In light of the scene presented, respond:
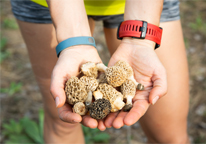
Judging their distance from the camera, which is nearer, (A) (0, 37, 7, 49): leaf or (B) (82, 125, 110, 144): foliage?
(B) (82, 125, 110, 144): foliage

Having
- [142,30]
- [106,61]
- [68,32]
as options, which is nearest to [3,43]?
[106,61]

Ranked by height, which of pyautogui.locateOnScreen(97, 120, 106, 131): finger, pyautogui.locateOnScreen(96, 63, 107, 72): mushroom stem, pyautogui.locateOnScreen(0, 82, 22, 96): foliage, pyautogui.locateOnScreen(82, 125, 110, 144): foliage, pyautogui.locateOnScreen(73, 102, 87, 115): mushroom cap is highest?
pyautogui.locateOnScreen(96, 63, 107, 72): mushroom stem

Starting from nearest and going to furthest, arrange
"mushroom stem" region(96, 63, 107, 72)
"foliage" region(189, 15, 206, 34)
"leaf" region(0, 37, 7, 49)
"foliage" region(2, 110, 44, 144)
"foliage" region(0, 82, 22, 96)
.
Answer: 1. "mushroom stem" region(96, 63, 107, 72)
2. "foliage" region(2, 110, 44, 144)
3. "foliage" region(0, 82, 22, 96)
4. "leaf" region(0, 37, 7, 49)
5. "foliage" region(189, 15, 206, 34)

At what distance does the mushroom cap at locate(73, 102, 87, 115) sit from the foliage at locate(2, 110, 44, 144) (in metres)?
1.29

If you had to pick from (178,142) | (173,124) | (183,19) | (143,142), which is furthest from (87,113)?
(183,19)

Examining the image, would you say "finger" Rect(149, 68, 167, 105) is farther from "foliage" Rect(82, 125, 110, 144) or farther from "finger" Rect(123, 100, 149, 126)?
"foliage" Rect(82, 125, 110, 144)

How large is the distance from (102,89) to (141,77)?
24 centimetres

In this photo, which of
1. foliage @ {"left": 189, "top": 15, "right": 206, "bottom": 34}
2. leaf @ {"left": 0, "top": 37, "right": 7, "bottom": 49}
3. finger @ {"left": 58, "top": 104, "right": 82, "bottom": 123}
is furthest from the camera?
foliage @ {"left": 189, "top": 15, "right": 206, "bottom": 34}

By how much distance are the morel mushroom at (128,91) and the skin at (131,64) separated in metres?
0.03

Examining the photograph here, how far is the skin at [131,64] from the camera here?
1.13 meters

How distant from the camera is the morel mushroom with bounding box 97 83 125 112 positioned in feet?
4.08

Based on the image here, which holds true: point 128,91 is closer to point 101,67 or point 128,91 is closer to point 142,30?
point 101,67

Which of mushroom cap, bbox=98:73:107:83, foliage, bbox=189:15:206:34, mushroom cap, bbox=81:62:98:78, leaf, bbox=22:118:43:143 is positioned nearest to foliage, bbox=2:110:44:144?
leaf, bbox=22:118:43:143

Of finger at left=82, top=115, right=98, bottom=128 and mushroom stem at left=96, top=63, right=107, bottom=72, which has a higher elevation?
mushroom stem at left=96, top=63, right=107, bottom=72
